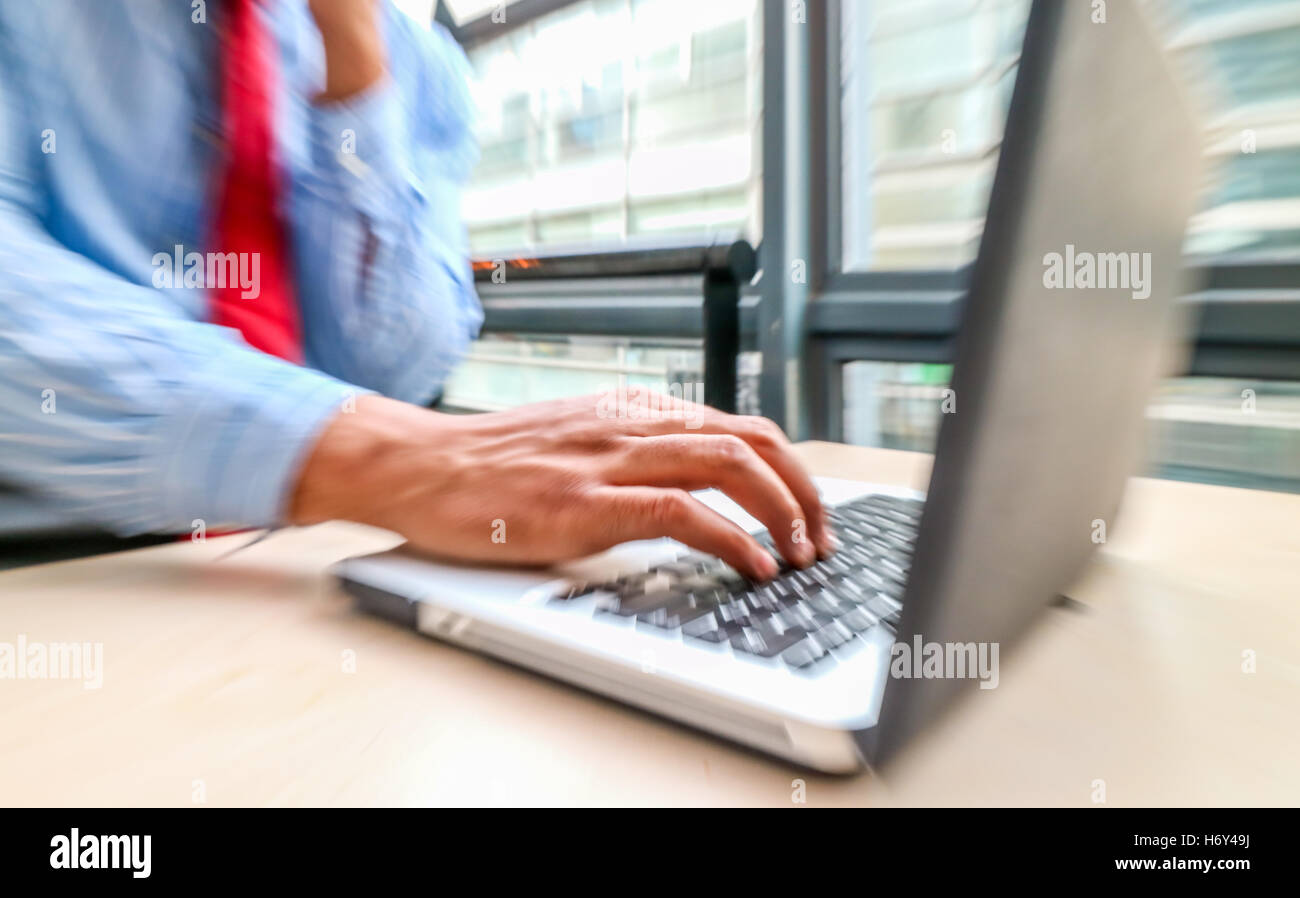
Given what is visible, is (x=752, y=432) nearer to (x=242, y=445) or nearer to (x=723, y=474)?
(x=723, y=474)

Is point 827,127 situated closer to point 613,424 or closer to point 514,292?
point 514,292

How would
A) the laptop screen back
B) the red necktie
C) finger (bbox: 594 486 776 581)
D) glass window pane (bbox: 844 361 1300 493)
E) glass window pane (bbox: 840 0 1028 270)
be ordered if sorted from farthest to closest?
1. glass window pane (bbox: 840 0 1028 270)
2. glass window pane (bbox: 844 361 1300 493)
3. the red necktie
4. finger (bbox: 594 486 776 581)
5. the laptop screen back

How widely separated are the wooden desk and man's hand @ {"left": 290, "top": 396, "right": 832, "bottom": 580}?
61mm

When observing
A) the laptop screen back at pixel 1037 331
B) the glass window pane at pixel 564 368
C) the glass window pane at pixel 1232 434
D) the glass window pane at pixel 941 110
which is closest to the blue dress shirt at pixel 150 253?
the laptop screen back at pixel 1037 331

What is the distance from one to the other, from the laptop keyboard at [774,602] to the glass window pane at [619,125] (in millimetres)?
1089

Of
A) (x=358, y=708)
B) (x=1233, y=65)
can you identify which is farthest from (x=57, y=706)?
(x=1233, y=65)

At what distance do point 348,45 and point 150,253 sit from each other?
305 mm

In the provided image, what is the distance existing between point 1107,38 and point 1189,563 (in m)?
0.39

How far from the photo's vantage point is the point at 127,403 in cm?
41

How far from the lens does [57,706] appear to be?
264 mm

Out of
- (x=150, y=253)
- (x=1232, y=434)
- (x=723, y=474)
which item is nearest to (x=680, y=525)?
(x=723, y=474)

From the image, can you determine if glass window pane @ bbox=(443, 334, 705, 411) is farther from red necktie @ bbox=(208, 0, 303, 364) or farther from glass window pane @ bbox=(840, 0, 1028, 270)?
red necktie @ bbox=(208, 0, 303, 364)

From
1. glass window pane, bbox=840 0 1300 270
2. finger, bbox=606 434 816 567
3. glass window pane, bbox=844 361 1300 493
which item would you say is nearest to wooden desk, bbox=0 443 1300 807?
finger, bbox=606 434 816 567

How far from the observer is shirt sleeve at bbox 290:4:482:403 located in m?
0.72
